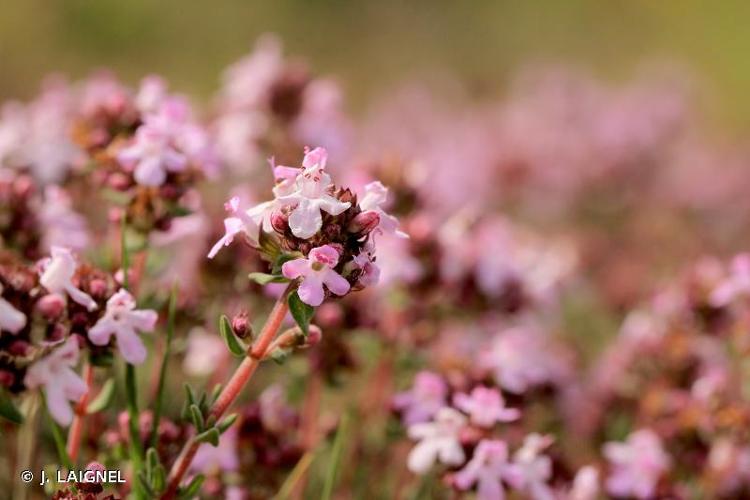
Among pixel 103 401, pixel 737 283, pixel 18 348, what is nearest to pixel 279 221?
pixel 18 348

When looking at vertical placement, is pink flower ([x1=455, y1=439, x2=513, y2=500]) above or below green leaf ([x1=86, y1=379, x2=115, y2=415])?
below

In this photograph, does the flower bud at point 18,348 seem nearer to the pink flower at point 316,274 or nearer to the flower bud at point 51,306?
the flower bud at point 51,306

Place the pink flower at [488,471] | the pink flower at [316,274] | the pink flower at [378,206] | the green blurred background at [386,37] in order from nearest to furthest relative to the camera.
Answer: the pink flower at [316,274] → the pink flower at [378,206] → the pink flower at [488,471] → the green blurred background at [386,37]

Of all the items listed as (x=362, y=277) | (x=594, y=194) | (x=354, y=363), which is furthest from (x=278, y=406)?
(x=594, y=194)

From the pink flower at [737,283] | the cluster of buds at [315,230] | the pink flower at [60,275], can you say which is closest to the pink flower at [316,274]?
the cluster of buds at [315,230]

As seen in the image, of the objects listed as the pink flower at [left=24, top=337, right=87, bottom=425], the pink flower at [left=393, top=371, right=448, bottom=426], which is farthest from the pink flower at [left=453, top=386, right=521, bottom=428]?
the pink flower at [left=24, top=337, right=87, bottom=425]

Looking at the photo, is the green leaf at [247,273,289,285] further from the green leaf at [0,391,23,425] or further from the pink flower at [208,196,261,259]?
the green leaf at [0,391,23,425]
